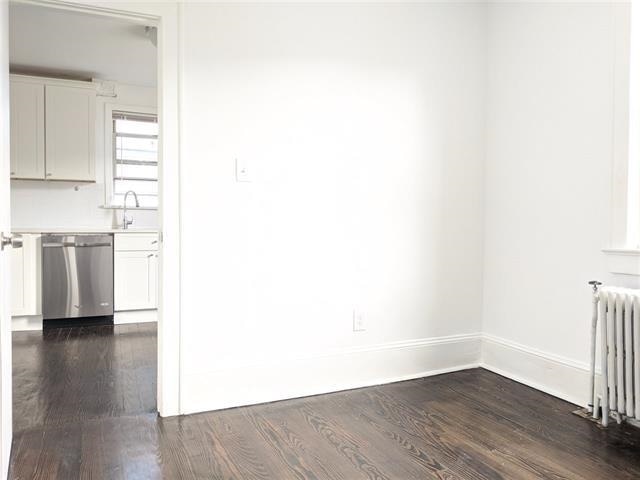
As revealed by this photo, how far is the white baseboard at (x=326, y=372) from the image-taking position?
8.39 ft

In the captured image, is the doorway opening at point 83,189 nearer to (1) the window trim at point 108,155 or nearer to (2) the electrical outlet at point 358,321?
(1) the window trim at point 108,155

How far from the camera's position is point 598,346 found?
260cm

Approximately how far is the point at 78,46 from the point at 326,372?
358 cm

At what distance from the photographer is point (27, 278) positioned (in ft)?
15.0

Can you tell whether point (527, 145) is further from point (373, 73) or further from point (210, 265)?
point (210, 265)

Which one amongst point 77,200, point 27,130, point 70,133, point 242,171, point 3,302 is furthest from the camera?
point 77,200

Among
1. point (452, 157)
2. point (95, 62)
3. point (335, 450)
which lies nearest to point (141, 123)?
point (95, 62)

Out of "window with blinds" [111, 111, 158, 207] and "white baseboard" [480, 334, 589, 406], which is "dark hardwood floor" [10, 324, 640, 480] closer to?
"white baseboard" [480, 334, 589, 406]

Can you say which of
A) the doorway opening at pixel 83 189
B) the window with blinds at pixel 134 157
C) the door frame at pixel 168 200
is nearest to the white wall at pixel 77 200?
the doorway opening at pixel 83 189

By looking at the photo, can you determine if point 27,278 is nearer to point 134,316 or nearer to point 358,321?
point 134,316

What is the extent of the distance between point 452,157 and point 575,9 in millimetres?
1041

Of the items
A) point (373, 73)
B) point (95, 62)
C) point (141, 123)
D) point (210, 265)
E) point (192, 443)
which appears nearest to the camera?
point (192, 443)

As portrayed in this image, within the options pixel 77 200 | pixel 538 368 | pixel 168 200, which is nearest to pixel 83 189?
pixel 77 200

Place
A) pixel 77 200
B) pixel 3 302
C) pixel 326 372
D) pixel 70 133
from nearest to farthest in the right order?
pixel 3 302
pixel 326 372
pixel 70 133
pixel 77 200
